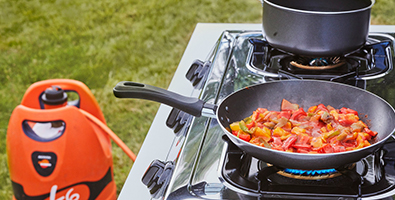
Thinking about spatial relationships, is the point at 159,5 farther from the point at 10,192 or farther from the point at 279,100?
the point at 279,100

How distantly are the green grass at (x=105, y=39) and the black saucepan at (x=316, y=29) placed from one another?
73.2 inches

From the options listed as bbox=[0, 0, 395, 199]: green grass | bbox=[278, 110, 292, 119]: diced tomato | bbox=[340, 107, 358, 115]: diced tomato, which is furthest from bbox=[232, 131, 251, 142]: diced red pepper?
bbox=[0, 0, 395, 199]: green grass

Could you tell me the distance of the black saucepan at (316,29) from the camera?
3.01 feet

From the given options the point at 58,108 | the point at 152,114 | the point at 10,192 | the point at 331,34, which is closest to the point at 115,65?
the point at 152,114

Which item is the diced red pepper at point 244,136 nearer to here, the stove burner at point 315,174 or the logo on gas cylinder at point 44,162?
the stove burner at point 315,174

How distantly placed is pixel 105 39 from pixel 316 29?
275cm

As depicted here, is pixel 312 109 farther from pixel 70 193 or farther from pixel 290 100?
pixel 70 193

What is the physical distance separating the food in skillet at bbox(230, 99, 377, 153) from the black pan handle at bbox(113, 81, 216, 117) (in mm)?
71

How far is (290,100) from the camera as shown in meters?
0.88

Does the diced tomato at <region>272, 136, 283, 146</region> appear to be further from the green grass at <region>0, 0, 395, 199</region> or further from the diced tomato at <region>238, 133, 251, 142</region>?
the green grass at <region>0, 0, 395, 199</region>

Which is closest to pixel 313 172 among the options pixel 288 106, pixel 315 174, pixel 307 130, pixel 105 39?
pixel 315 174

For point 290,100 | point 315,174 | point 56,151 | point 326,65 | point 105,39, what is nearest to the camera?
point 315,174

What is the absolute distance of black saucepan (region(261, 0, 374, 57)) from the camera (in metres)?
0.92

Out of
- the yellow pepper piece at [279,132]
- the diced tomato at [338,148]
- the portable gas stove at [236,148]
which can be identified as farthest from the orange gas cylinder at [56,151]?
the diced tomato at [338,148]
